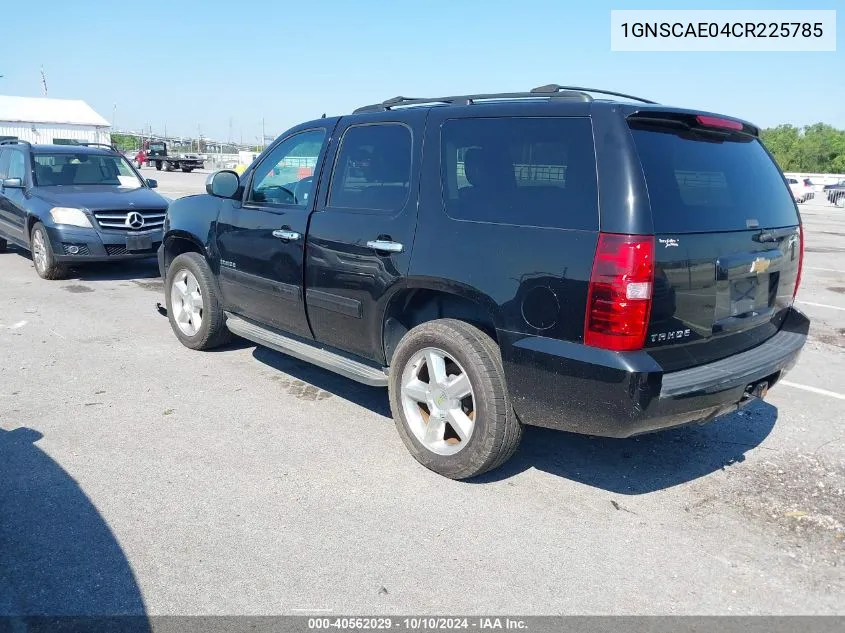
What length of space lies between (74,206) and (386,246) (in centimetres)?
652

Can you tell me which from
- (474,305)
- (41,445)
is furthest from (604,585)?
(41,445)

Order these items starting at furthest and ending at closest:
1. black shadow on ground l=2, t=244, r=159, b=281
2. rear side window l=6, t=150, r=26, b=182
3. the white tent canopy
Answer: the white tent canopy
rear side window l=6, t=150, r=26, b=182
black shadow on ground l=2, t=244, r=159, b=281

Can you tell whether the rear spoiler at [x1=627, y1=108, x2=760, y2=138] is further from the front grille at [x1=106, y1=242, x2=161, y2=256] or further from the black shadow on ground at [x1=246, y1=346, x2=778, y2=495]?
the front grille at [x1=106, y1=242, x2=161, y2=256]

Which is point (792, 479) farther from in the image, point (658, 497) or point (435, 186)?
point (435, 186)

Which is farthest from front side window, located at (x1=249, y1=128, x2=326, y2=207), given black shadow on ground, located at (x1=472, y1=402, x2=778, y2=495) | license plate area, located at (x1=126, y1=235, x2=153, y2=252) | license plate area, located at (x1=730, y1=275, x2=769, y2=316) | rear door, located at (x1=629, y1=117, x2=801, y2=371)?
license plate area, located at (x1=126, y1=235, x2=153, y2=252)

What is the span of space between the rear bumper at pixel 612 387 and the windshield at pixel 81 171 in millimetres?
8507

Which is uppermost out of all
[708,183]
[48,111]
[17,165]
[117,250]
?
[48,111]

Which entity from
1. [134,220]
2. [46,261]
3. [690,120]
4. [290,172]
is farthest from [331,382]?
[46,261]

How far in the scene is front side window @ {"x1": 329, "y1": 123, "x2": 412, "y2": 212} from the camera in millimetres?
4125

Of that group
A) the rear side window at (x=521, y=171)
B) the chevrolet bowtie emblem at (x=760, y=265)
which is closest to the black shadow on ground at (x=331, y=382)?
the rear side window at (x=521, y=171)

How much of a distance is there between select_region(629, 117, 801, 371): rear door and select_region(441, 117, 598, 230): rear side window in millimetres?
277

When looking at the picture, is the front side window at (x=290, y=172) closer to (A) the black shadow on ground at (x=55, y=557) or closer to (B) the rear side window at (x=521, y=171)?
(B) the rear side window at (x=521, y=171)

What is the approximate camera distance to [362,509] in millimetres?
3523

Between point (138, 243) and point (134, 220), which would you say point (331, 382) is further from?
point (134, 220)
